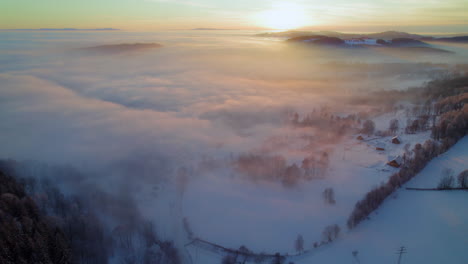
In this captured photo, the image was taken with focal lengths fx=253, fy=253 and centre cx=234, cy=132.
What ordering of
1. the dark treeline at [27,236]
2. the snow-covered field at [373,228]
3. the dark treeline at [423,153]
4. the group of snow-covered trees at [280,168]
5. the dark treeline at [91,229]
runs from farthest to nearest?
the group of snow-covered trees at [280,168], the dark treeline at [423,153], the snow-covered field at [373,228], the dark treeline at [91,229], the dark treeline at [27,236]

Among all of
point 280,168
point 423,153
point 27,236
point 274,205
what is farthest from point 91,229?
point 423,153

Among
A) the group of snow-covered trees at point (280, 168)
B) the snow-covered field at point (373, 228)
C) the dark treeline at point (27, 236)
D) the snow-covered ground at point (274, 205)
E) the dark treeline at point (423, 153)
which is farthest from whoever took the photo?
the group of snow-covered trees at point (280, 168)

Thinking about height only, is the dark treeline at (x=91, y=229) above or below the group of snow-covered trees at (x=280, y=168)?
below

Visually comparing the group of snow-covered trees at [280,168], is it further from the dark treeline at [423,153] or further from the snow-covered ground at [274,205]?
the dark treeline at [423,153]

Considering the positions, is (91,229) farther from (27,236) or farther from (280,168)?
(280,168)

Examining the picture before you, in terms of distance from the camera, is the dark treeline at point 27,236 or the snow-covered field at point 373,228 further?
the snow-covered field at point 373,228

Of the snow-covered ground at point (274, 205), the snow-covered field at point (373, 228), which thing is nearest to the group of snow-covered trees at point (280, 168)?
the snow-covered ground at point (274, 205)

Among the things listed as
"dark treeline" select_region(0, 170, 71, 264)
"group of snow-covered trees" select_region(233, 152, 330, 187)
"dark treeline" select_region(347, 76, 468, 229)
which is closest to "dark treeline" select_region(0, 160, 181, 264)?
"dark treeline" select_region(0, 170, 71, 264)
